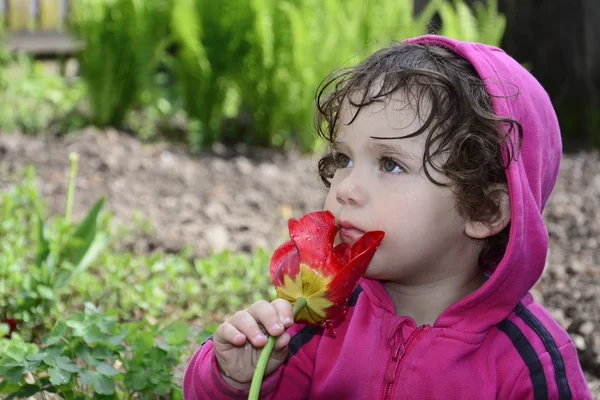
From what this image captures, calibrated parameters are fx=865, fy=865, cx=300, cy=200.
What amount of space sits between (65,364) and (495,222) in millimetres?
1067

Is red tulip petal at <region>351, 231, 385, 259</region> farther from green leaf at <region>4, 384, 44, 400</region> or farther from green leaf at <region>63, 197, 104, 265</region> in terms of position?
green leaf at <region>63, 197, 104, 265</region>

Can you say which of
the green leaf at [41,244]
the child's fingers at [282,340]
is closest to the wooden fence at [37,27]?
the green leaf at [41,244]

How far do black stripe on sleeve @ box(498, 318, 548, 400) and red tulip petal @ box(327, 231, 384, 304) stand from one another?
0.41m

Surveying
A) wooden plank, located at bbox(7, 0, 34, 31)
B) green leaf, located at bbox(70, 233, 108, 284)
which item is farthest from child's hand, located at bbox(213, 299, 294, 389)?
wooden plank, located at bbox(7, 0, 34, 31)

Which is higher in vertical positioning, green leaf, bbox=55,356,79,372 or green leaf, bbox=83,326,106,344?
green leaf, bbox=83,326,106,344

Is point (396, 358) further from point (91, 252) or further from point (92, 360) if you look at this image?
point (91, 252)

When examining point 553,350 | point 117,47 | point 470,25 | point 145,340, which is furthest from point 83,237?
point 470,25

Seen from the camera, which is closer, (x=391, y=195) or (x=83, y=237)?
(x=391, y=195)

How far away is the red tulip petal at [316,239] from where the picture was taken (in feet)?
5.50

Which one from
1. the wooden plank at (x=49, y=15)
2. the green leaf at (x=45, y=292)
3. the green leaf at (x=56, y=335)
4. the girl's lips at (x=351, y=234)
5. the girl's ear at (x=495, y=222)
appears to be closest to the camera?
the girl's lips at (x=351, y=234)

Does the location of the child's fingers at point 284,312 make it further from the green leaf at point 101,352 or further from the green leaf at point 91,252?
the green leaf at point 91,252

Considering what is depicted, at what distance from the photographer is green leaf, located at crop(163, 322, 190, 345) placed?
223 cm

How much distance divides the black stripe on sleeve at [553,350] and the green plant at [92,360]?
866 mm

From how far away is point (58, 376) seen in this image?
6.67ft
